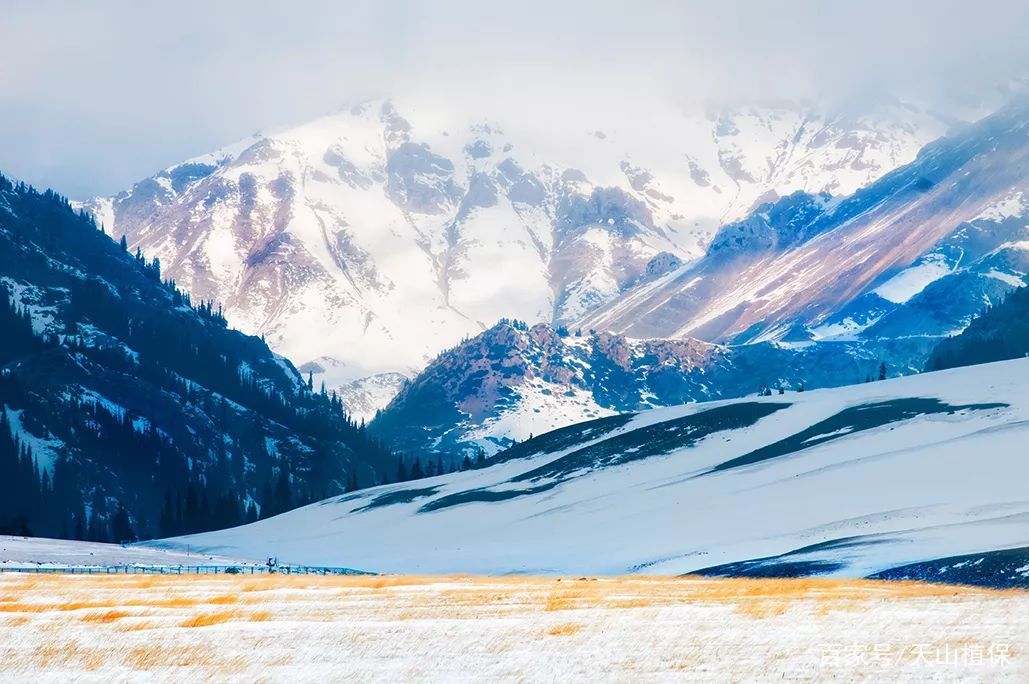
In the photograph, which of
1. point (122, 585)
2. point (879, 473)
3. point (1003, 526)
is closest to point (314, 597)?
point (122, 585)

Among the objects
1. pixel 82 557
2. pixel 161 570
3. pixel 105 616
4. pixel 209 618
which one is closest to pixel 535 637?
pixel 209 618

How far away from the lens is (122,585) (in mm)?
85750

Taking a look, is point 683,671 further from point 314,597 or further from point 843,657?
point 314,597

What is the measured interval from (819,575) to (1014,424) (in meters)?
83.0

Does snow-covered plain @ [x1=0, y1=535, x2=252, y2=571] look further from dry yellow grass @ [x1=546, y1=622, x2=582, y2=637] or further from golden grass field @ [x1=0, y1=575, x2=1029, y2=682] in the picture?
dry yellow grass @ [x1=546, y1=622, x2=582, y2=637]

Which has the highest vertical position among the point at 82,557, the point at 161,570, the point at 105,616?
the point at 82,557

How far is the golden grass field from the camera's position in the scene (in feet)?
151

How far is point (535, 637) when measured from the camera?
2093 inches

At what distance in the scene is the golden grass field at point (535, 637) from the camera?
151ft

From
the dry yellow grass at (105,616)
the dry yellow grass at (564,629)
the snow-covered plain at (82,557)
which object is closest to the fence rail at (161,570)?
the snow-covered plain at (82,557)

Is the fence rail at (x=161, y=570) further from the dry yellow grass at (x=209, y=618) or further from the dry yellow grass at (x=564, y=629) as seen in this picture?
the dry yellow grass at (x=564, y=629)

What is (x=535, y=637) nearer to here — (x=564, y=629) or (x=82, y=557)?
(x=564, y=629)

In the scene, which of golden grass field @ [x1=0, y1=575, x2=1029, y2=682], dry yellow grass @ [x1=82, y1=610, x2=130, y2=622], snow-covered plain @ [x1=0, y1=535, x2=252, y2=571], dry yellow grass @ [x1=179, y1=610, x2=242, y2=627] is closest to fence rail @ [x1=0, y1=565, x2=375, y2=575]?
snow-covered plain @ [x1=0, y1=535, x2=252, y2=571]

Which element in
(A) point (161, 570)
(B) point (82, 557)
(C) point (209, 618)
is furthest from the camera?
(B) point (82, 557)
